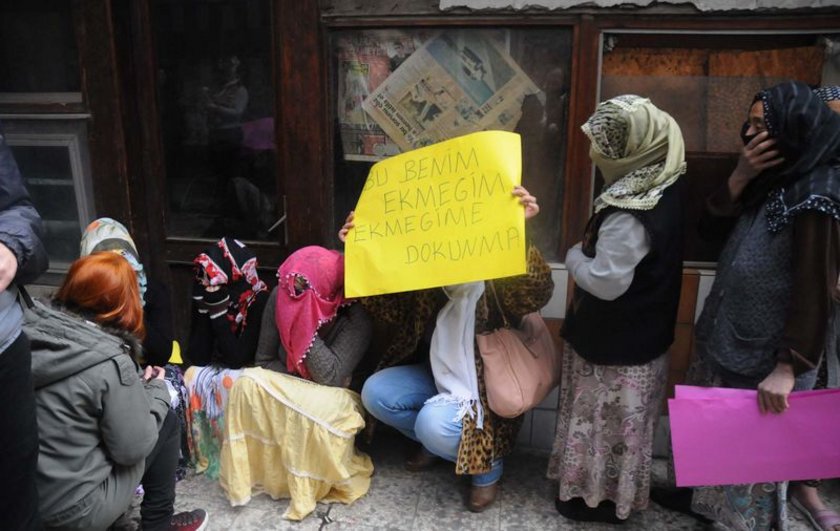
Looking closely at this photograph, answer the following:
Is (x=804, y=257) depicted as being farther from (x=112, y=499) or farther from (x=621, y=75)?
(x=112, y=499)

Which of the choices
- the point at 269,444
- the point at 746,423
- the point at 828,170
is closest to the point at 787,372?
the point at 746,423

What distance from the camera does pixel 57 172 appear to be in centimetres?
355

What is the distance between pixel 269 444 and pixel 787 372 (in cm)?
196

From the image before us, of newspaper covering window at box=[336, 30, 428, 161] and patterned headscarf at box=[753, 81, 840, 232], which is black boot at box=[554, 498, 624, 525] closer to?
patterned headscarf at box=[753, 81, 840, 232]

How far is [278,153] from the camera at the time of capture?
3.27 m

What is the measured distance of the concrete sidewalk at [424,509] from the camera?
272 cm

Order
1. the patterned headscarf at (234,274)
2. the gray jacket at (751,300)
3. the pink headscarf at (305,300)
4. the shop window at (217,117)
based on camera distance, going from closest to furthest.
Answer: the gray jacket at (751,300)
the pink headscarf at (305,300)
the patterned headscarf at (234,274)
the shop window at (217,117)

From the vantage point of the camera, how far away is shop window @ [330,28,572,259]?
3006 millimetres

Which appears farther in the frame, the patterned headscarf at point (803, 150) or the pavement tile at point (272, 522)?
the pavement tile at point (272, 522)

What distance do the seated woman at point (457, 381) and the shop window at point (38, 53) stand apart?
187cm

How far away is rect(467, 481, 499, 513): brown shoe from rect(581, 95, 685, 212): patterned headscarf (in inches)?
50.5

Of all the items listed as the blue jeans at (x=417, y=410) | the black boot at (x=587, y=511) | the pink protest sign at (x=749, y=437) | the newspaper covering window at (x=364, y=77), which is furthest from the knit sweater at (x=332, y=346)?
the pink protest sign at (x=749, y=437)

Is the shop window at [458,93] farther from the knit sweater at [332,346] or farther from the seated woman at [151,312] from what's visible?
the seated woman at [151,312]

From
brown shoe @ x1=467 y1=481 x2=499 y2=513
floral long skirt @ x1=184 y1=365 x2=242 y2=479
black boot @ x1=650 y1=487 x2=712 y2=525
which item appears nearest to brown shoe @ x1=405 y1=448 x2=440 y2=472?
brown shoe @ x1=467 y1=481 x2=499 y2=513
